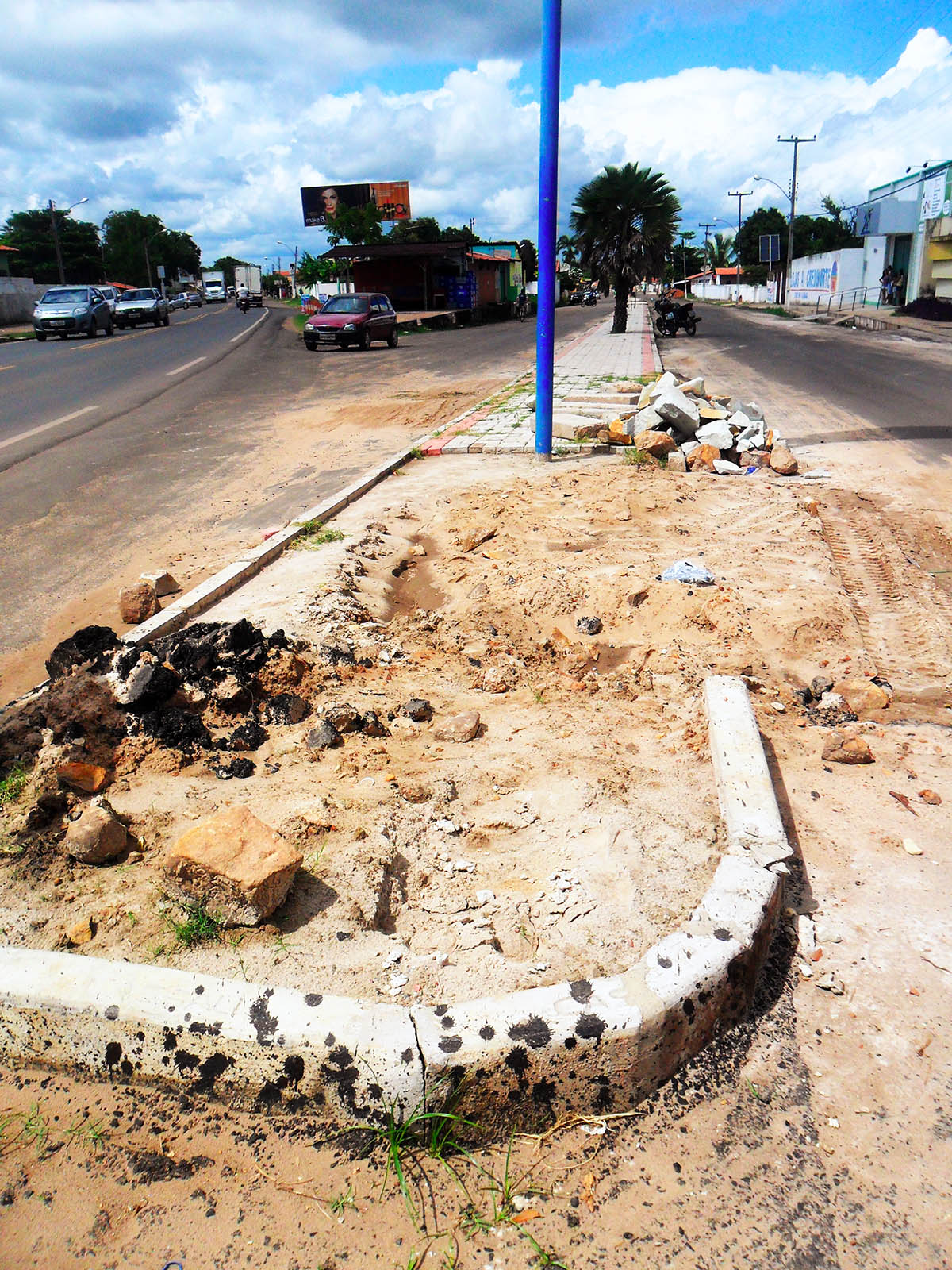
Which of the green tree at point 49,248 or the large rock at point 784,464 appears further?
the green tree at point 49,248

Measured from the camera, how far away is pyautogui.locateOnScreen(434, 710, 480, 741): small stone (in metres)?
3.56

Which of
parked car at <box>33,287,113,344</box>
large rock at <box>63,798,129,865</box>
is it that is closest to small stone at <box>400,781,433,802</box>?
large rock at <box>63,798,129,865</box>

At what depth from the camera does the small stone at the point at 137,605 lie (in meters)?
4.96

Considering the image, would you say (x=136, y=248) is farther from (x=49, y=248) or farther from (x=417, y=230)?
(x=417, y=230)

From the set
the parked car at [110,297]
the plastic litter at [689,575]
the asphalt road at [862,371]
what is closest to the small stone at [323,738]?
the plastic litter at [689,575]

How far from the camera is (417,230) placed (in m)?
80.3

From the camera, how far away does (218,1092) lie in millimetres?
2018

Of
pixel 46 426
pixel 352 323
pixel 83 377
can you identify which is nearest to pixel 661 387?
pixel 46 426

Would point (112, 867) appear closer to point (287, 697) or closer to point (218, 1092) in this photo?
point (218, 1092)

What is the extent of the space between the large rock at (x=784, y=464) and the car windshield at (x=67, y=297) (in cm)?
2653

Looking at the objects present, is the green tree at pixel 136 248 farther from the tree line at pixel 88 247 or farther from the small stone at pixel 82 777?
the small stone at pixel 82 777

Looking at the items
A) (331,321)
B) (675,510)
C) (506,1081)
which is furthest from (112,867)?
(331,321)

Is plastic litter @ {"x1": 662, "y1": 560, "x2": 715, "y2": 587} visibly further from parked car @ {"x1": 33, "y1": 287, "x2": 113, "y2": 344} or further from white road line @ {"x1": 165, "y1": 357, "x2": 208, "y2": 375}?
parked car @ {"x1": 33, "y1": 287, "x2": 113, "y2": 344}

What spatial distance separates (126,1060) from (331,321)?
920 inches
